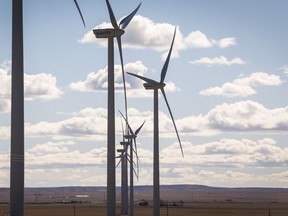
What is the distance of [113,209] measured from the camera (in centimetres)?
4728

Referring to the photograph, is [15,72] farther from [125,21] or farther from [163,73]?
[163,73]

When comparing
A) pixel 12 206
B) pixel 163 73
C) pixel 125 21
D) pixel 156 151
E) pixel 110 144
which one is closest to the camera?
pixel 12 206

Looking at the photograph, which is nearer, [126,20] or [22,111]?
[22,111]

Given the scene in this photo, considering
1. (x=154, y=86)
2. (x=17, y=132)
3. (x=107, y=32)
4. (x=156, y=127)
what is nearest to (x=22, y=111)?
(x=17, y=132)

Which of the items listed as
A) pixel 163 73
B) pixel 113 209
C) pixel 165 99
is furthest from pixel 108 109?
pixel 163 73

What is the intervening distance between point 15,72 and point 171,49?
39.3m

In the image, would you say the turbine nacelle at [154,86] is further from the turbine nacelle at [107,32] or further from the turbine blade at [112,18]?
the turbine nacelle at [107,32]

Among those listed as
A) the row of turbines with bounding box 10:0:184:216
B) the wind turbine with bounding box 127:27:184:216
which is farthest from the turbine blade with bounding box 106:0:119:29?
the wind turbine with bounding box 127:27:184:216

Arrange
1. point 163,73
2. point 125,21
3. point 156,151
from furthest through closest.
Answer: point 163,73
point 156,151
point 125,21

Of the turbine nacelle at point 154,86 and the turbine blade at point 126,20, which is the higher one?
the turbine blade at point 126,20

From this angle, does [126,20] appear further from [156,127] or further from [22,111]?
[22,111]

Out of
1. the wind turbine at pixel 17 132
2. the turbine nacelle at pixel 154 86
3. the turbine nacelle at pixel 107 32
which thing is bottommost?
the wind turbine at pixel 17 132

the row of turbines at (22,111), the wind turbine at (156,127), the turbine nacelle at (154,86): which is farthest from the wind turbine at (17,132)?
the turbine nacelle at (154,86)

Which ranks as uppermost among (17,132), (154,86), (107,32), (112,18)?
(112,18)
